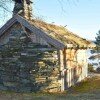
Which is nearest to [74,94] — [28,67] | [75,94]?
[75,94]

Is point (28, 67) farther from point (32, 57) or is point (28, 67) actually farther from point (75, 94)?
point (75, 94)

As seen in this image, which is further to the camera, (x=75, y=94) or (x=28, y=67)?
(x=28, y=67)

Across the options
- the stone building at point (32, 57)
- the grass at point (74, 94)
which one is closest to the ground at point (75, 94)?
the grass at point (74, 94)

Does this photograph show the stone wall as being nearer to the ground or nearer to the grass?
the grass

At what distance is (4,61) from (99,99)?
20.2 feet

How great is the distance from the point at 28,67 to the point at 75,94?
2834 mm

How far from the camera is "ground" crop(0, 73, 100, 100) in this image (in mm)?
14594

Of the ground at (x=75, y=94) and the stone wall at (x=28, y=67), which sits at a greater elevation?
the stone wall at (x=28, y=67)

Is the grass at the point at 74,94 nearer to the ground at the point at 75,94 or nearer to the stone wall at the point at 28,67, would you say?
the ground at the point at 75,94

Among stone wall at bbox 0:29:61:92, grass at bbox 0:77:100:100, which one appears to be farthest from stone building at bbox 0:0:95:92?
grass at bbox 0:77:100:100

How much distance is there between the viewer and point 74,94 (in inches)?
645

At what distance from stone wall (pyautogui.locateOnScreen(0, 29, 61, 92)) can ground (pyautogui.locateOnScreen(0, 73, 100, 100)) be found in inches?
31.1

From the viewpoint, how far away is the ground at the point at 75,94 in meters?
14.6

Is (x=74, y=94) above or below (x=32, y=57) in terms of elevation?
below
